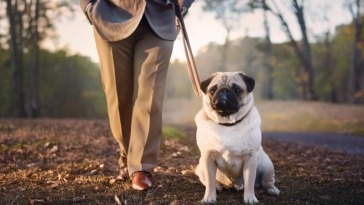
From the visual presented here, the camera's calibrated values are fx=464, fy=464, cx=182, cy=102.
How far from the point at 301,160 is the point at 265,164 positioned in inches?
111

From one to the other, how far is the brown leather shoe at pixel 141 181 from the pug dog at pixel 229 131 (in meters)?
0.58

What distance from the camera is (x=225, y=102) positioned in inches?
148

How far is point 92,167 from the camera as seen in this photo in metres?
5.69

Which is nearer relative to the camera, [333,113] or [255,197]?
[255,197]

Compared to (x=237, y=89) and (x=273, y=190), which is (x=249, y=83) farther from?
(x=273, y=190)

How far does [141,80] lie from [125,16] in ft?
2.06

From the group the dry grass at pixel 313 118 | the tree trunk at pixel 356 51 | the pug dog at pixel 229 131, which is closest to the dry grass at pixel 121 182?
the pug dog at pixel 229 131

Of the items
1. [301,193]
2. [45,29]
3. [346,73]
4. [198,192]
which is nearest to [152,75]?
[198,192]

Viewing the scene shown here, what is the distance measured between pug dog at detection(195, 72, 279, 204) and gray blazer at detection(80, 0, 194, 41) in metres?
0.76

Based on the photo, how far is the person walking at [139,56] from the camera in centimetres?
438

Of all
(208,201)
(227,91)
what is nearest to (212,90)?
(227,91)

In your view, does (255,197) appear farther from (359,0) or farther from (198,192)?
(359,0)

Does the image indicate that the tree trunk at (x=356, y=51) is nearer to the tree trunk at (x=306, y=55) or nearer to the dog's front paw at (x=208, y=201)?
the tree trunk at (x=306, y=55)

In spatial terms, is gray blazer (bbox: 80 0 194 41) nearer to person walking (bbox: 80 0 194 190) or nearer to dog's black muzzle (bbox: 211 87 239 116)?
person walking (bbox: 80 0 194 190)
